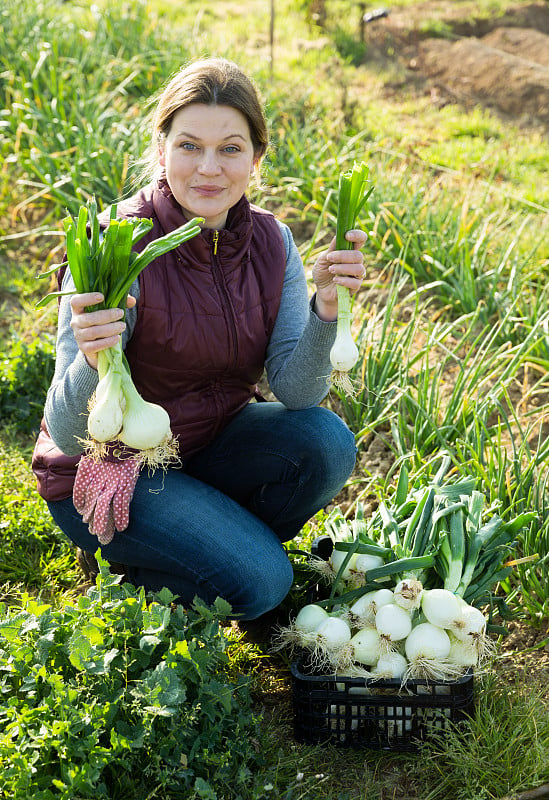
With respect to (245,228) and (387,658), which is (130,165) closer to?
(245,228)

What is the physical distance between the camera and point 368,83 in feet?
19.8

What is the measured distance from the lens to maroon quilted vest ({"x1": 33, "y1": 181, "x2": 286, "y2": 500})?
2.11 m

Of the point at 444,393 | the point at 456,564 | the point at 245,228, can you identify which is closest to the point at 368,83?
the point at 444,393

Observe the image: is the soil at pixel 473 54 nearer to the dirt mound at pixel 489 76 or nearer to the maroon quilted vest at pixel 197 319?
the dirt mound at pixel 489 76

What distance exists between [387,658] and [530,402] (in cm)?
144

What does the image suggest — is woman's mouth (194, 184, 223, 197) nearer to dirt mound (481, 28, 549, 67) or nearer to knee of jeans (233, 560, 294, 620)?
knee of jeans (233, 560, 294, 620)

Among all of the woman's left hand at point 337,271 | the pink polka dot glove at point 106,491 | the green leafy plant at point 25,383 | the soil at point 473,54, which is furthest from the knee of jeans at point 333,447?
the soil at point 473,54

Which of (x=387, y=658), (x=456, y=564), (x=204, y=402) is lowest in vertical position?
(x=387, y=658)

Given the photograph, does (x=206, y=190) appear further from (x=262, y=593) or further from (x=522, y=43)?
(x=522, y=43)

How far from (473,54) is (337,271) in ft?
17.1

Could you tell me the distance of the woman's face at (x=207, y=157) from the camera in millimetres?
2066

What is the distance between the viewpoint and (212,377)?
225cm

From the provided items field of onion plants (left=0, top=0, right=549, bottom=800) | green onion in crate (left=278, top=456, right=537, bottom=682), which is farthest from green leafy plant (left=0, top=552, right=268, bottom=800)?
green onion in crate (left=278, top=456, right=537, bottom=682)

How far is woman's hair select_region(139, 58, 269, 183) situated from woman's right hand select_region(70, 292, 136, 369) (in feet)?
2.00
